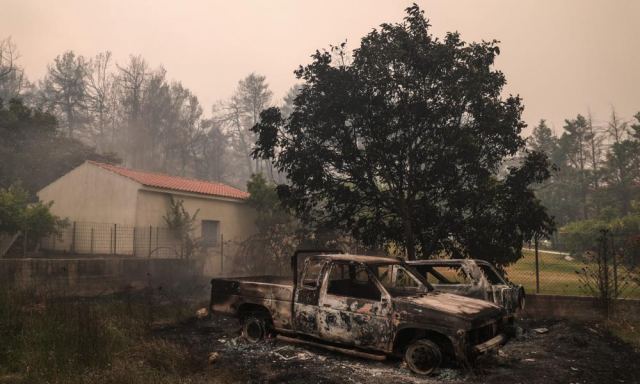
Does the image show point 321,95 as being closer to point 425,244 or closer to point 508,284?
point 425,244

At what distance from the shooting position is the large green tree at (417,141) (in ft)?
37.6

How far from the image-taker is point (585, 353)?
7.91 m

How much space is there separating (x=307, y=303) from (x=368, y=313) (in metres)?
1.08

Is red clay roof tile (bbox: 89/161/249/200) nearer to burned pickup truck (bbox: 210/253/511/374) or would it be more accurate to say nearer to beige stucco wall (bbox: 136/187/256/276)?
beige stucco wall (bbox: 136/187/256/276)

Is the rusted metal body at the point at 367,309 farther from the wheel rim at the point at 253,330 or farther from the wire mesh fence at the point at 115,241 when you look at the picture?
the wire mesh fence at the point at 115,241

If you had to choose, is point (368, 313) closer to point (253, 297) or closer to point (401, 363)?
point (401, 363)

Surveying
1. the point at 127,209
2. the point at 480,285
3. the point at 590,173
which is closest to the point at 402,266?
the point at 480,285

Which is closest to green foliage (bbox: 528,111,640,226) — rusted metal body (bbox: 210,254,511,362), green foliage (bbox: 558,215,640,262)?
green foliage (bbox: 558,215,640,262)

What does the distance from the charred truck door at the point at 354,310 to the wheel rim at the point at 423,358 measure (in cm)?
41

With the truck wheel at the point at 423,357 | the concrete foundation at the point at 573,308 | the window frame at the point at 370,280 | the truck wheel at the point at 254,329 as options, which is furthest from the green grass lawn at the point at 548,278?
the truck wheel at the point at 254,329

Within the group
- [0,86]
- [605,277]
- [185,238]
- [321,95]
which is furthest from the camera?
[0,86]

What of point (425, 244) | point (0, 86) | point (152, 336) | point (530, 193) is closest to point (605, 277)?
point (530, 193)

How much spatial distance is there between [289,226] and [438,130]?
10.5 m

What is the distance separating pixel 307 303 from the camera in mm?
7512
